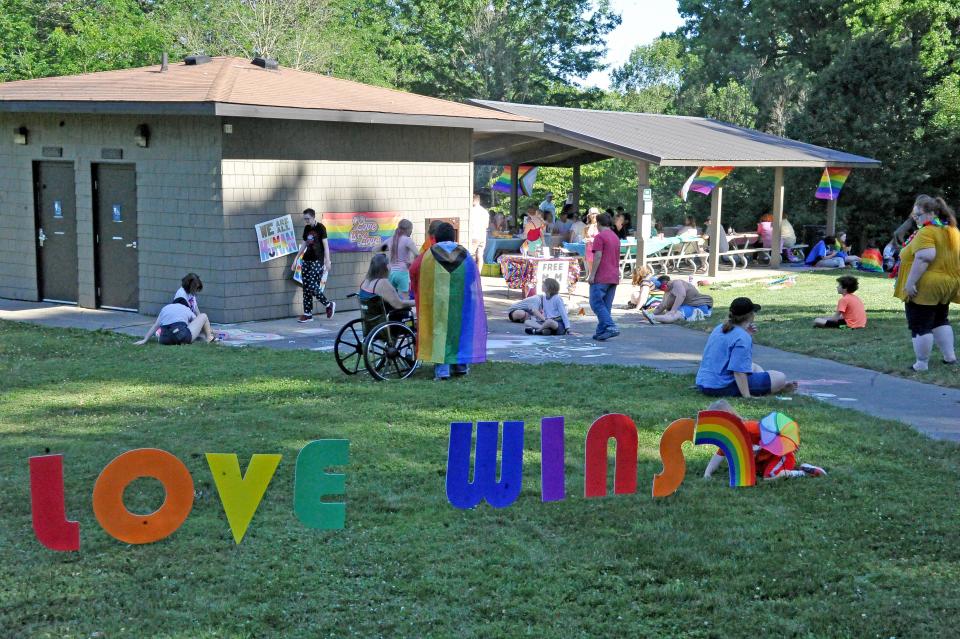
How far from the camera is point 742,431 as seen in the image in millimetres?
6633

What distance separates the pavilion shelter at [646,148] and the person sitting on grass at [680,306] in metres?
3.56

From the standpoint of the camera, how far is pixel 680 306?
49.8 feet

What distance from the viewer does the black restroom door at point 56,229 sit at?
15.7m

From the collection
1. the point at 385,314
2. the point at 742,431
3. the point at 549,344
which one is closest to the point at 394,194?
the point at 549,344

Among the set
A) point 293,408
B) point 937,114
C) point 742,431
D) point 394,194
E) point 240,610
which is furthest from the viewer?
point 937,114

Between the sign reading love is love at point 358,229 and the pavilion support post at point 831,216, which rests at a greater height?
the pavilion support post at point 831,216

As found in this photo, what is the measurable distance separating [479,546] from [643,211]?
1386 centimetres

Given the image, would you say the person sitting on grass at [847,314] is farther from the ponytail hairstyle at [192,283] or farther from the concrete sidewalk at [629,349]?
the ponytail hairstyle at [192,283]

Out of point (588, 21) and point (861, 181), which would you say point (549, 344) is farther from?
point (588, 21)

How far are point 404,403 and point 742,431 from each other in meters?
3.36

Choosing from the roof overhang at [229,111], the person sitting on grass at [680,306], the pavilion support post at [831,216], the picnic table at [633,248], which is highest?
the roof overhang at [229,111]

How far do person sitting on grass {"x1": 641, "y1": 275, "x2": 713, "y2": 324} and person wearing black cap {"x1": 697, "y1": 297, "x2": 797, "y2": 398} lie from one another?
5627mm

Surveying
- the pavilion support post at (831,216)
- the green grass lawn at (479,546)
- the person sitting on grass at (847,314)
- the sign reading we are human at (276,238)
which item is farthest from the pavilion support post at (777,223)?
the green grass lawn at (479,546)

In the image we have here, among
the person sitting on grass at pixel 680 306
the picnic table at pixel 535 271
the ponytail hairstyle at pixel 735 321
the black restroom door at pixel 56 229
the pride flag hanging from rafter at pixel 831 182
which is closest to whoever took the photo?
the ponytail hairstyle at pixel 735 321
